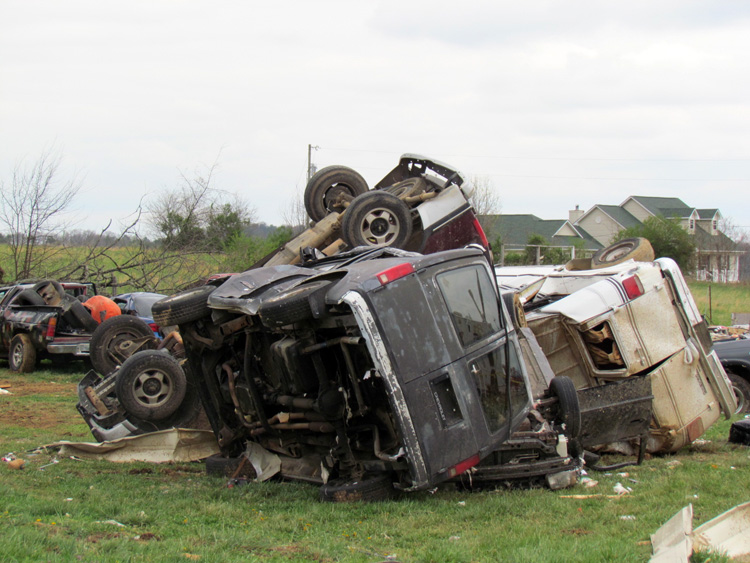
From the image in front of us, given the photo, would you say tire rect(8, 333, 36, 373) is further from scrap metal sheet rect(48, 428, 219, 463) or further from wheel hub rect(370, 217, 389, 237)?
wheel hub rect(370, 217, 389, 237)

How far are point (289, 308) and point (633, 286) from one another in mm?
4248

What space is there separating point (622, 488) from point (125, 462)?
448 cm

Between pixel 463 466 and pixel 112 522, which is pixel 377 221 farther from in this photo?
pixel 112 522

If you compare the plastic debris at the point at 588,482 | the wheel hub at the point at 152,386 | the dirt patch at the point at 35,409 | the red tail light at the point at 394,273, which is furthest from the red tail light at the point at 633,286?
the dirt patch at the point at 35,409

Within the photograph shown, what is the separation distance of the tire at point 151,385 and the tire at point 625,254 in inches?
208

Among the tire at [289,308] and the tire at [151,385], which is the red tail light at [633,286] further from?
the tire at [151,385]

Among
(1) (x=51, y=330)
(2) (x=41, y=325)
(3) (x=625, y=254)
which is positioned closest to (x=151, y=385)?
(3) (x=625, y=254)

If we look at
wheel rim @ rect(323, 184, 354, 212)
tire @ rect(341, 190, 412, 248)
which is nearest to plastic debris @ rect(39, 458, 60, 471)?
tire @ rect(341, 190, 412, 248)

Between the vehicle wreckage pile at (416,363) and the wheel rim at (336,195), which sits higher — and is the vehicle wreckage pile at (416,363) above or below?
below

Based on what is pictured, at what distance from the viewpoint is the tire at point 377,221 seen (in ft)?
28.0

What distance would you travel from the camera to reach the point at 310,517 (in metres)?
5.36

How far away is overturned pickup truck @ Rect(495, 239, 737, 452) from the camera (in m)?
7.90

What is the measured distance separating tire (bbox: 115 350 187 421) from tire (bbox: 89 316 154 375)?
13.4 feet

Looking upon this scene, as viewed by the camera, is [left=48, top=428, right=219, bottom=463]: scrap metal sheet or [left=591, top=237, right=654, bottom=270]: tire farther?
[left=591, top=237, right=654, bottom=270]: tire
